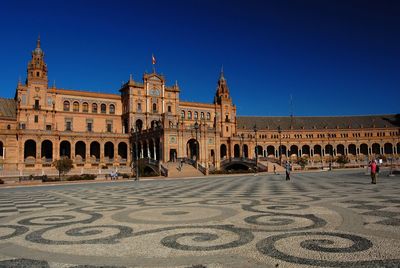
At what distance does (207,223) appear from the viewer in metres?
9.37

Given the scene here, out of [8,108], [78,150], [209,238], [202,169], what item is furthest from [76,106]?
[209,238]

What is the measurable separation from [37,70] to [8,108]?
36.7ft

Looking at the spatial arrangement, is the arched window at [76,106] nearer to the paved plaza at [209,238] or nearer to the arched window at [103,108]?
the arched window at [103,108]

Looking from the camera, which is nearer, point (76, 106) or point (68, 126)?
point (68, 126)

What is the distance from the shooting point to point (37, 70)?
74.1 meters

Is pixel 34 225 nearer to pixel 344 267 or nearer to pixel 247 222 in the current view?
pixel 247 222

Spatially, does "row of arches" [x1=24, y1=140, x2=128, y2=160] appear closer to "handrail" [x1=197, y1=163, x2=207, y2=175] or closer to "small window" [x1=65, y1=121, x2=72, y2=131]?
"small window" [x1=65, y1=121, x2=72, y2=131]

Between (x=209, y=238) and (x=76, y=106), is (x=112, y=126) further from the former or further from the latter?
(x=209, y=238)

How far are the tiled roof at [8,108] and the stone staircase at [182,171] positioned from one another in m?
40.6

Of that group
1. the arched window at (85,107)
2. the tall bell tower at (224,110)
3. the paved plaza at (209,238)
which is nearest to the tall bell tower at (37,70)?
the arched window at (85,107)

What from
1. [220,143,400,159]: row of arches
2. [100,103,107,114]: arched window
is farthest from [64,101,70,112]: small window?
[220,143,400,159]: row of arches

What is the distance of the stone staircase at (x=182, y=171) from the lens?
5189cm

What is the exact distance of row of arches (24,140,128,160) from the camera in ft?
230

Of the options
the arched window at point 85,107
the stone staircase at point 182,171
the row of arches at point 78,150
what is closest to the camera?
the stone staircase at point 182,171
